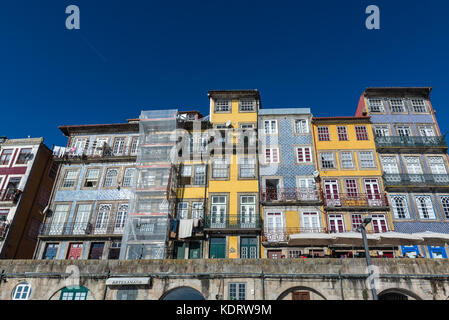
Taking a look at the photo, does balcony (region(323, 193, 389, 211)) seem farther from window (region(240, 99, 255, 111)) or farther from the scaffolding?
the scaffolding

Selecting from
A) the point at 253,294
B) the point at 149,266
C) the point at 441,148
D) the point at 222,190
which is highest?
the point at 441,148

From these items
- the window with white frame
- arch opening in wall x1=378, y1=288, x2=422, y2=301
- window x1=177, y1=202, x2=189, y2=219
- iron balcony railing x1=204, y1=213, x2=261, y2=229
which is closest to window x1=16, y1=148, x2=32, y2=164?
the window with white frame

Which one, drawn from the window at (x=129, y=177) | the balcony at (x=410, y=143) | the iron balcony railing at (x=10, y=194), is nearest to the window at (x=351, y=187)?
the balcony at (x=410, y=143)

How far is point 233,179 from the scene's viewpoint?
89.6ft

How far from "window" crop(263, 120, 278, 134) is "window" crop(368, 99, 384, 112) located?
8.75 m

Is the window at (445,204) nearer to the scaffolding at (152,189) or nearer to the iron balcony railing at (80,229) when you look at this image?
the scaffolding at (152,189)

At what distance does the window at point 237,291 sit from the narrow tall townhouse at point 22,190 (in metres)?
19.2

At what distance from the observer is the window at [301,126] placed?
29.3 metres

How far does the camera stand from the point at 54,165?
31281mm

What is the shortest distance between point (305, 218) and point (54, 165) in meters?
23.9

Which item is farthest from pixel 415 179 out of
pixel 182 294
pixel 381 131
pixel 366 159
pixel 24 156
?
pixel 24 156
